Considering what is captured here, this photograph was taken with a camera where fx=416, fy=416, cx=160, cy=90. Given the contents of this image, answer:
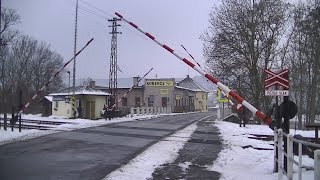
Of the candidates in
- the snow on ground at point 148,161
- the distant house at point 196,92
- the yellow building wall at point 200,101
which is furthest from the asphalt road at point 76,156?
the yellow building wall at point 200,101

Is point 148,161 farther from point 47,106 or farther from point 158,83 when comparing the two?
point 158,83

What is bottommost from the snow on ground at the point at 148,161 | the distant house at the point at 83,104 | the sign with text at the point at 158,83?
the snow on ground at the point at 148,161

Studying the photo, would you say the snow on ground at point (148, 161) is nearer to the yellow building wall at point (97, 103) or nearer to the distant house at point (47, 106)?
the yellow building wall at point (97, 103)

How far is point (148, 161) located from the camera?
12.2m

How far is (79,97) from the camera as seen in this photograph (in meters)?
42.8

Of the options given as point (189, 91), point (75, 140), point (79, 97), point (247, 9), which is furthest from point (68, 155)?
point (189, 91)

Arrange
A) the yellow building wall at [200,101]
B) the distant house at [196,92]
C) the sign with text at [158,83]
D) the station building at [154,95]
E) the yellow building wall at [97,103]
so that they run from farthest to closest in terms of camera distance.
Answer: the yellow building wall at [200,101], the distant house at [196,92], the station building at [154,95], the sign with text at [158,83], the yellow building wall at [97,103]

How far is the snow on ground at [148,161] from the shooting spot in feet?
32.7

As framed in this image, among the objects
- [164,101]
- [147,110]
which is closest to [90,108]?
[147,110]

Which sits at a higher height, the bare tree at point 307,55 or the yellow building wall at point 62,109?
the bare tree at point 307,55

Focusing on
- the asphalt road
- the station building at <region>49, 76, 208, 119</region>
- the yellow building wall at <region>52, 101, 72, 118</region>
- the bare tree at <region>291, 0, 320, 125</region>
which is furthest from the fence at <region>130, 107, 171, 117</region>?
the asphalt road

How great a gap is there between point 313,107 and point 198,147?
1081 inches

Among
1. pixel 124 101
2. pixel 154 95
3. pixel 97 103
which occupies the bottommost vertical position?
pixel 97 103

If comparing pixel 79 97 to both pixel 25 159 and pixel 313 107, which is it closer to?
pixel 313 107
